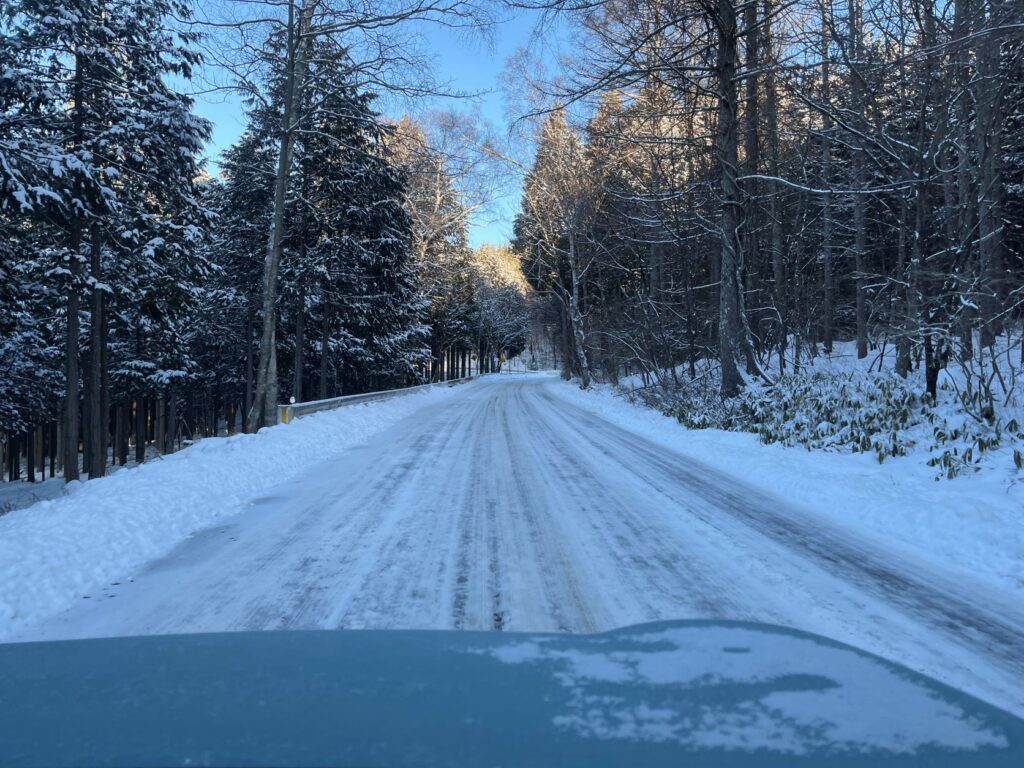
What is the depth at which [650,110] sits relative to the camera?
1473cm

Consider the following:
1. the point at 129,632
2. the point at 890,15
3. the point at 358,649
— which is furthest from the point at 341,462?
the point at 890,15

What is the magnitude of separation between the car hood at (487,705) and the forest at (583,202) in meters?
6.56

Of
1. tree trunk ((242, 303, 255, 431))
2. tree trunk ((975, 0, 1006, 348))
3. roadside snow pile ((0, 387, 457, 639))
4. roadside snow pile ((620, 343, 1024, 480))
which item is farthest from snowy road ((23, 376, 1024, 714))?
tree trunk ((242, 303, 255, 431))

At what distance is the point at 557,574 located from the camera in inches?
Answer: 167

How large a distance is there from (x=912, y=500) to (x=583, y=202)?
22.6 meters

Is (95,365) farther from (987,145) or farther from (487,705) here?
(987,145)

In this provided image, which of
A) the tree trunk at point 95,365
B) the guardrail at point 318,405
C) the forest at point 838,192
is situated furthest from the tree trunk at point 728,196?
the tree trunk at point 95,365

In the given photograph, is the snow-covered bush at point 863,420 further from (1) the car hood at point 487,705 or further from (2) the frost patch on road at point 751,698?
(1) the car hood at point 487,705

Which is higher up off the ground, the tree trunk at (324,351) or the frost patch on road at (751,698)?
the tree trunk at (324,351)

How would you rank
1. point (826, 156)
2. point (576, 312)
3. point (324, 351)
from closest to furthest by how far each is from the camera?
point (826, 156) < point (324, 351) < point (576, 312)

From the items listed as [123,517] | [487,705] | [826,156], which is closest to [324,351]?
[826,156]

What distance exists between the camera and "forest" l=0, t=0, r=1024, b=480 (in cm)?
945

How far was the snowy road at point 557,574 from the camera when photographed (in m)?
3.39

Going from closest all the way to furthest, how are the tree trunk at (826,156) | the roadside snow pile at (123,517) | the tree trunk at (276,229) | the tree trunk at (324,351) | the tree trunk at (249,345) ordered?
the roadside snow pile at (123,517) → the tree trunk at (826,156) → the tree trunk at (276,229) → the tree trunk at (324,351) → the tree trunk at (249,345)
